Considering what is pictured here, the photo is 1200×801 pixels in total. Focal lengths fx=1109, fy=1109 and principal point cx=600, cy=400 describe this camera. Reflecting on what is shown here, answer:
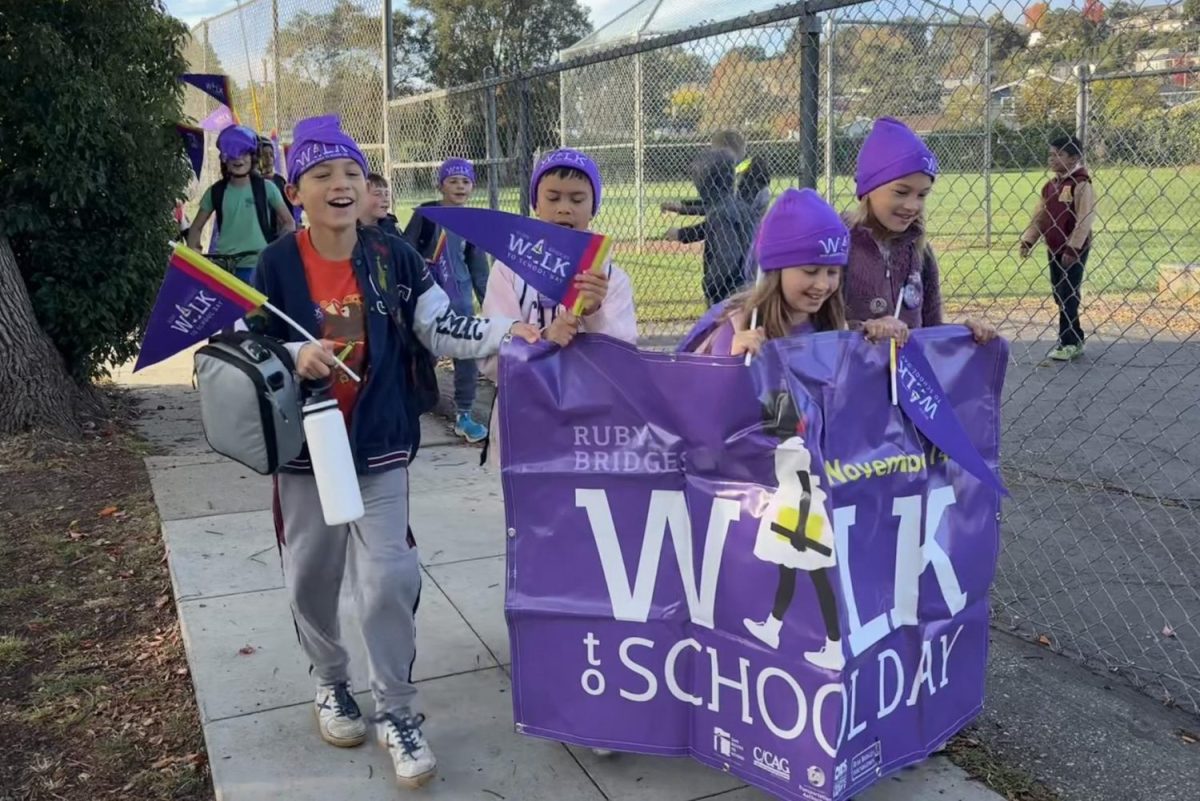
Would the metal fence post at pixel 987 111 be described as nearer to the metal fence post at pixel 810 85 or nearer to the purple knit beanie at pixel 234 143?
the metal fence post at pixel 810 85

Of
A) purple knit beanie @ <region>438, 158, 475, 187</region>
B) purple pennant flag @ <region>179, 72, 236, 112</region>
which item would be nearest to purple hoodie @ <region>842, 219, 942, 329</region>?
purple knit beanie @ <region>438, 158, 475, 187</region>

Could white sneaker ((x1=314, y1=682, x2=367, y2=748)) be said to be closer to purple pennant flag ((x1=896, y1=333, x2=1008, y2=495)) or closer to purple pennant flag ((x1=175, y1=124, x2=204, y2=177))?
purple pennant flag ((x1=896, y1=333, x2=1008, y2=495))

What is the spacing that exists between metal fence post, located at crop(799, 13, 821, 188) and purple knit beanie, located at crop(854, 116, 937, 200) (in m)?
0.83

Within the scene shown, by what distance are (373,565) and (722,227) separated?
4.53 metres

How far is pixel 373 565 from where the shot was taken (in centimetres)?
299

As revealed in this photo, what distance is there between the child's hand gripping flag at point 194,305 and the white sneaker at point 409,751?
3.18 ft

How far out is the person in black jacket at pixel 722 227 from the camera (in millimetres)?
6941

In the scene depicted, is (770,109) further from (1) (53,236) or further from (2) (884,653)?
(2) (884,653)

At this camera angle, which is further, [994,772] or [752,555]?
[994,772]

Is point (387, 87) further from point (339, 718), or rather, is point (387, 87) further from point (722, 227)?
point (339, 718)

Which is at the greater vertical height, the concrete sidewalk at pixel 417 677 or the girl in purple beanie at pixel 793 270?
the girl in purple beanie at pixel 793 270

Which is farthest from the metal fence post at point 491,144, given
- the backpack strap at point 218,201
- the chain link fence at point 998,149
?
the backpack strap at point 218,201

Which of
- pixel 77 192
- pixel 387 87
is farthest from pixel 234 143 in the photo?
pixel 387 87

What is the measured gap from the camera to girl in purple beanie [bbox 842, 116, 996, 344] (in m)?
3.20
